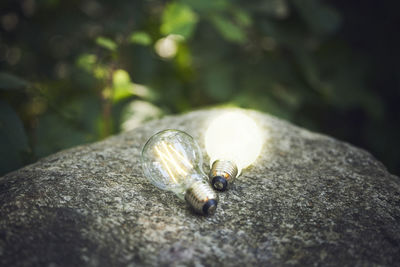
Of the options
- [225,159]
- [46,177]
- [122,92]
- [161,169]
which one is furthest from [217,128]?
[46,177]

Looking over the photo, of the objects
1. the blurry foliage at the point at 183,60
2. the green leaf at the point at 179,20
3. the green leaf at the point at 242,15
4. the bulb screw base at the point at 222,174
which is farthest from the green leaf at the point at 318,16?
the bulb screw base at the point at 222,174

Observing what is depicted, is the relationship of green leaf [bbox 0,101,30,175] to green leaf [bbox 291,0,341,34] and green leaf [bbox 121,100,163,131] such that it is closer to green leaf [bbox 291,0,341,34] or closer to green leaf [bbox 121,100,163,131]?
green leaf [bbox 121,100,163,131]

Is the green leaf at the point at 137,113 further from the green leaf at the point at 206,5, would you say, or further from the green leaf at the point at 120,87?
the green leaf at the point at 206,5

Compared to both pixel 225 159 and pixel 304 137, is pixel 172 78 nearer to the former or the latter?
pixel 304 137

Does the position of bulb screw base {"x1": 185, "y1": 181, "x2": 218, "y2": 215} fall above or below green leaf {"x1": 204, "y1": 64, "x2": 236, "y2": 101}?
below

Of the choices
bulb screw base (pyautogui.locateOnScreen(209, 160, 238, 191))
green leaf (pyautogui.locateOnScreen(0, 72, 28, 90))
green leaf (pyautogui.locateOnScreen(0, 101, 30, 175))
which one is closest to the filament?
bulb screw base (pyautogui.locateOnScreen(209, 160, 238, 191))

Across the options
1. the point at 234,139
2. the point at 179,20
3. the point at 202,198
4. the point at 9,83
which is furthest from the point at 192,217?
the point at 179,20
